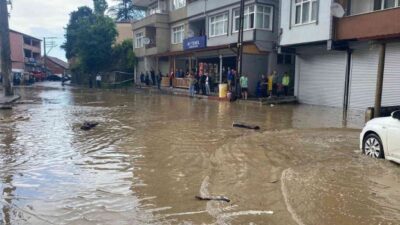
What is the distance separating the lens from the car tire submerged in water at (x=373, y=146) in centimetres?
806

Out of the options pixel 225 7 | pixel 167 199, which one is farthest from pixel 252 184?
pixel 225 7

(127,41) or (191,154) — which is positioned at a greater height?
(127,41)

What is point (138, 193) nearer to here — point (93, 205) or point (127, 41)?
point (93, 205)

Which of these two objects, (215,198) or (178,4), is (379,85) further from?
(178,4)

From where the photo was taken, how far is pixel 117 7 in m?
71.9

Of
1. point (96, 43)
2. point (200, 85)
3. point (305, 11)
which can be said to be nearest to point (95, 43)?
point (96, 43)

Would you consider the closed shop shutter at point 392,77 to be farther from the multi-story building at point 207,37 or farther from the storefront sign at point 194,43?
the storefront sign at point 194,43

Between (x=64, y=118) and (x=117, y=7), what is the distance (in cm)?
5971

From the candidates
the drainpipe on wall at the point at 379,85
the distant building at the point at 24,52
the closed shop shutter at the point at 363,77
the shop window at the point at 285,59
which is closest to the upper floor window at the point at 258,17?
the shop window at the point at 285,59

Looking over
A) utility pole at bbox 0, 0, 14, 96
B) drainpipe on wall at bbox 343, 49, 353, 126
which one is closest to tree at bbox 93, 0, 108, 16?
utility pole at bbox 0, 0, 14, 96

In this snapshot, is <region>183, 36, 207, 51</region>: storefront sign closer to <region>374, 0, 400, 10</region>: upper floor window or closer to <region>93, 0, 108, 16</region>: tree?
<region>374, 0, 400, 10</region>: upper floor window

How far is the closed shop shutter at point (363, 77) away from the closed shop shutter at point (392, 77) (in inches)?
24.1

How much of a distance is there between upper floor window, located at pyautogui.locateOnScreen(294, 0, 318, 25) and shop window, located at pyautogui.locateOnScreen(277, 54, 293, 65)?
4.80m

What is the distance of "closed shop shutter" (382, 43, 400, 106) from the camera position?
19016 mm
